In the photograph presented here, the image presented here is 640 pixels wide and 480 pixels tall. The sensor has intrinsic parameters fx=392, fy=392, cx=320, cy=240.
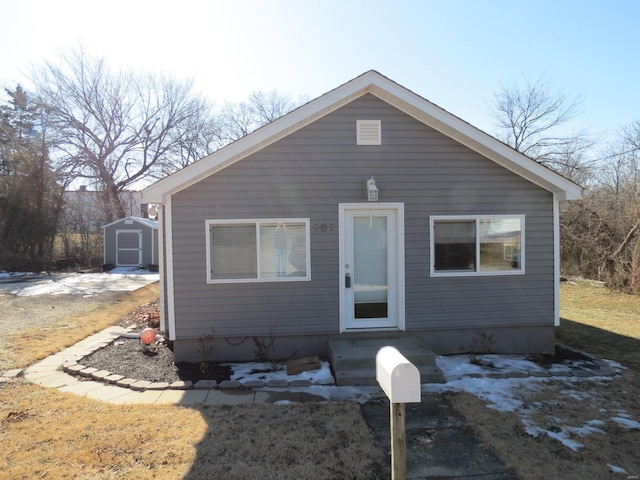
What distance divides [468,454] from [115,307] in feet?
32.9

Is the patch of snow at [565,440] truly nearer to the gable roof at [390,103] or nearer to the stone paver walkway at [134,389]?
the stone paver walkway at [134,389]

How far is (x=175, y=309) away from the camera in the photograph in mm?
6027

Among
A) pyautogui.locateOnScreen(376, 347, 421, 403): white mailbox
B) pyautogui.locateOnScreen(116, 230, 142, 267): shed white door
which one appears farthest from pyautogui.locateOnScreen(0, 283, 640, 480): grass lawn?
pyautogui.locateOnScreen(116, 230, 142, 267): shed white door

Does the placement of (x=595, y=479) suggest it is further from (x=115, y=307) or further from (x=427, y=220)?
(x=115, y=307)

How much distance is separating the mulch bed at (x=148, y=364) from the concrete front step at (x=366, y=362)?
61.0 inches

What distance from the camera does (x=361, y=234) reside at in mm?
6418

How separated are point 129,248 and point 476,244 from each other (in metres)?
19.2

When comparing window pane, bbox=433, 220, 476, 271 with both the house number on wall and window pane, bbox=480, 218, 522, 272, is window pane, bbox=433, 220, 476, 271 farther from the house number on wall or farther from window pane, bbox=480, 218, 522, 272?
the house number on wall

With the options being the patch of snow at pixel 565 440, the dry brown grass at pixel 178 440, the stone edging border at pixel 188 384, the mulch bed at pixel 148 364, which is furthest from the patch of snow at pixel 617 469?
the mulch bed at pixel 148 364

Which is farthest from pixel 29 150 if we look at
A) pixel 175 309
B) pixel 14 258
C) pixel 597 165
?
pixel 597 165

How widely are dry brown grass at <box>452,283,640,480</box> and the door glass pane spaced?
2.08 metres

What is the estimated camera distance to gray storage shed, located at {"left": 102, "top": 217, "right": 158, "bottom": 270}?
2075 centimetres

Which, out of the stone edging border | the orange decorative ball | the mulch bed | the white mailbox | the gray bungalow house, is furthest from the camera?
the orange decorative ball

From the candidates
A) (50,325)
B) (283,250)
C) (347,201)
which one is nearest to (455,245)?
(347,201)
